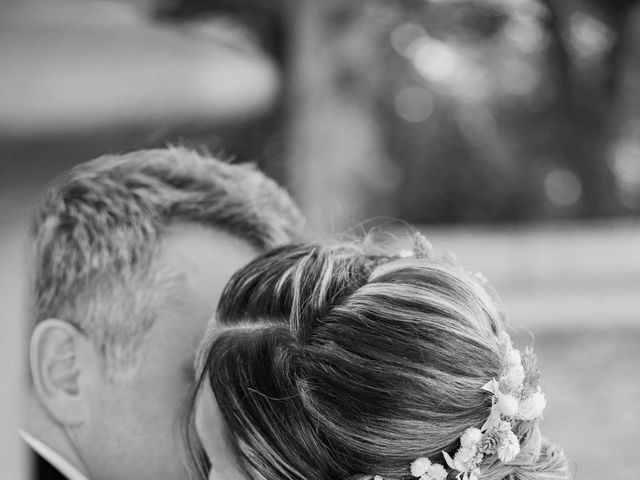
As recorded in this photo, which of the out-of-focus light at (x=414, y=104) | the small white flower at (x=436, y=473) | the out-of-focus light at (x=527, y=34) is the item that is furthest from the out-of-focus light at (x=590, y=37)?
the small white flower at (x=436, y=473)

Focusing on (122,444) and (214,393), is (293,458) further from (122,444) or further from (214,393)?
(122,444)

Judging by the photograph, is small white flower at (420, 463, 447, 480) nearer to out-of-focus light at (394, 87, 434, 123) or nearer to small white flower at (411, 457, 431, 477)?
small white flower at (411, 457, 431, 477)

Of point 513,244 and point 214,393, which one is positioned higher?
point 513,244

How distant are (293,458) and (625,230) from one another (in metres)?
9.12

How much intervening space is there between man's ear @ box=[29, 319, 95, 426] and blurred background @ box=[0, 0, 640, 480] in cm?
41

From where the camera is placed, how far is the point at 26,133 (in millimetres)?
295

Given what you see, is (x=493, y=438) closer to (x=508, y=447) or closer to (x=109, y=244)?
(x=508, y=447)

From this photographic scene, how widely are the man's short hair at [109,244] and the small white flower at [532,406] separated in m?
0.62

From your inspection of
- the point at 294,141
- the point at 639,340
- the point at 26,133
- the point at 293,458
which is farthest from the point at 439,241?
the point at 26,133

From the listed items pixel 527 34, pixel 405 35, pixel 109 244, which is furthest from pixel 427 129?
pixel 109 244

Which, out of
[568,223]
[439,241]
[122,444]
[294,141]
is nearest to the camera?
[122,444]

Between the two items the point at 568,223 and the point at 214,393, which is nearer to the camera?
the point at 214,393

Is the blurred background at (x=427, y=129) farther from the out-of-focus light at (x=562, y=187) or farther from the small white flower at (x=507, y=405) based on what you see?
the small white flower at (x=507, y=405)

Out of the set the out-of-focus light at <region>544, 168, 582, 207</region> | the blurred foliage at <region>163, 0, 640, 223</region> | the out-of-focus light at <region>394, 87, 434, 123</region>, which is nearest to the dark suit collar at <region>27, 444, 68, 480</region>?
the blurred foliage at <region>163, 0, 640, 223</region>
